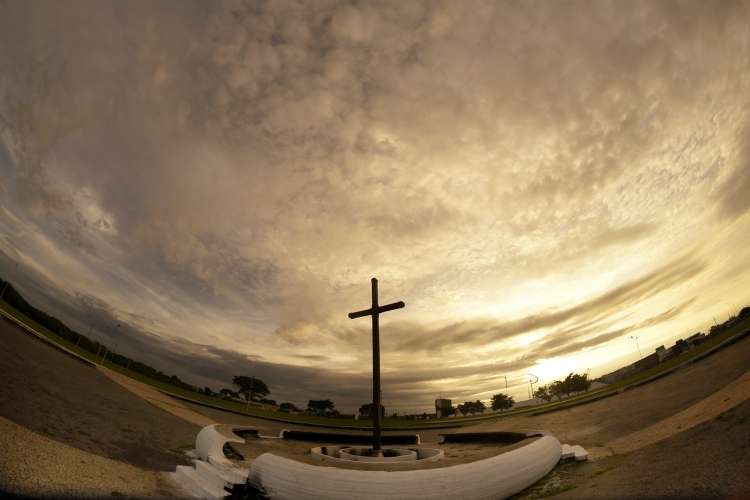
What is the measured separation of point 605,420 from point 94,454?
16.3m

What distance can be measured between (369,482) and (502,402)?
11367 cm

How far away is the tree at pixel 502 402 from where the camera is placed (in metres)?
96.9

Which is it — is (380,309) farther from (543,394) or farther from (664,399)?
(543,394)

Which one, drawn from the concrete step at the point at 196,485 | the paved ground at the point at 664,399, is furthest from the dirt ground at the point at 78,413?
the paved ground at the point at 664,399

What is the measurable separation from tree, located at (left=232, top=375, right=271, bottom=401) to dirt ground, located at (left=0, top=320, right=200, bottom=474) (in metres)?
90.1

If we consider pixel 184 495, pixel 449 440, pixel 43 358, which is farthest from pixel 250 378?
pixel 184 495

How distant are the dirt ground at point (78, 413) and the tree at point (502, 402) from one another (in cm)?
10838

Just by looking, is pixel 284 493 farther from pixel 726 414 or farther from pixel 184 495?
pixel 726 414

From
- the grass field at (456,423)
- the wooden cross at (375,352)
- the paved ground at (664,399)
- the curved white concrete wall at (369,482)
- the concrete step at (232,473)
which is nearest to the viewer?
the curved white concrete wall at (369,482)

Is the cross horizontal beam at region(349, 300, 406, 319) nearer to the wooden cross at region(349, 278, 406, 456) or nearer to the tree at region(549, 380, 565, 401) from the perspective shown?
the wooden cross at region(349, 278, 406, 456)

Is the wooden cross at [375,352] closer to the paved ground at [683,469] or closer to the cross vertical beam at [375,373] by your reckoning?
the cross vertical beam at [375,373]

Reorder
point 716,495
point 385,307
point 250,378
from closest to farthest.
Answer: point 716,495 → point 385,307 → point 250,378

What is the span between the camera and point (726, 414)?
18.1ft

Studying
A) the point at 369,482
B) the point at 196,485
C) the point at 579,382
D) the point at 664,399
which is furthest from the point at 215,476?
the point at 579,382
